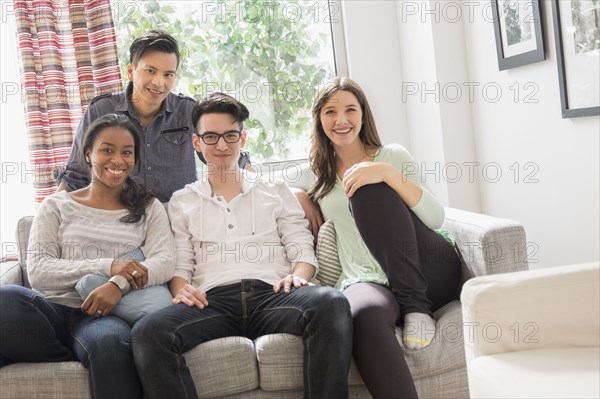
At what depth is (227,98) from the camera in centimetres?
238

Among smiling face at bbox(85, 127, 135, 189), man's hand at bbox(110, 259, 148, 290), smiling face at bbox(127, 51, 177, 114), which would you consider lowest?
man's hand at bbox(110, 259, 148, 290)

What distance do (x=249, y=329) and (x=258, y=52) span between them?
1904mm

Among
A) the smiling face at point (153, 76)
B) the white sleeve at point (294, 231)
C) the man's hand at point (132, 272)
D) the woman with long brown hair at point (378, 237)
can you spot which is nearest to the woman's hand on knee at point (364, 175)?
the woman with long brown hair at point (378, 237)

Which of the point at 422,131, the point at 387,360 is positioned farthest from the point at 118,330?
the point at 422,131

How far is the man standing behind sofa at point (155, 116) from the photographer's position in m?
Answer: 2.61

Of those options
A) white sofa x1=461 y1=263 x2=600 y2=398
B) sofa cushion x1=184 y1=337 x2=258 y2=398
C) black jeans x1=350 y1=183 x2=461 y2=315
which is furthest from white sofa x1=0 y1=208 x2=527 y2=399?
white sofa x1=461 y1=263 x2=600 y2=398

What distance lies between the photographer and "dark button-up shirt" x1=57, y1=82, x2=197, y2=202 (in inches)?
105

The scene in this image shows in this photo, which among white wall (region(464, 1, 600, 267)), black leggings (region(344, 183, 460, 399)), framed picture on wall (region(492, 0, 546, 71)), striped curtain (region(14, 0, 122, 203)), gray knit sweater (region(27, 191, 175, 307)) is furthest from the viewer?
striped curtain (region(14, 0, 122, 203))

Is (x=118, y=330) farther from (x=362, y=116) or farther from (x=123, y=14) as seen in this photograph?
(x=123, y=14)

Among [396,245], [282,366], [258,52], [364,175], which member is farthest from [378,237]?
[258,52]

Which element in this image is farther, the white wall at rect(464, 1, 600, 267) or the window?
the window

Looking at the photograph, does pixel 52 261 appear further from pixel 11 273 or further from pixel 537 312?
pixel 537 312

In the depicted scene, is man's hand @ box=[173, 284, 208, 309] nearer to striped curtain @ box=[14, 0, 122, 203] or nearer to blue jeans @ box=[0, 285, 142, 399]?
blue jeans @ box=[0, 285, 142, 399]

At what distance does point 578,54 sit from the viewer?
2301 mm
